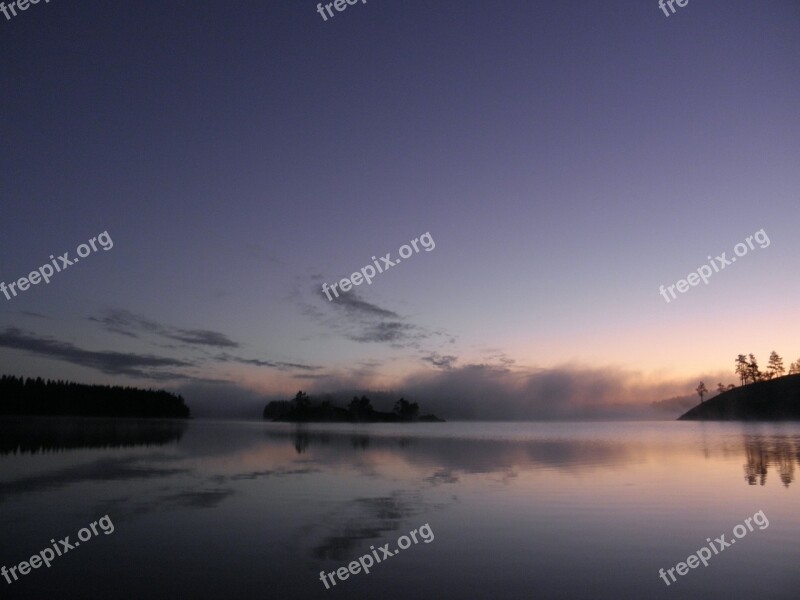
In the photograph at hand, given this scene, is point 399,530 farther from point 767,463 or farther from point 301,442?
point 301,442

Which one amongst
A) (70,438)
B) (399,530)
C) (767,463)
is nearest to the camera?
(399,530)

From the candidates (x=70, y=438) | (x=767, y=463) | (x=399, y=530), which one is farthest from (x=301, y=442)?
(x=399, y=530)

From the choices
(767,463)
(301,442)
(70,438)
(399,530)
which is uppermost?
(70,438)

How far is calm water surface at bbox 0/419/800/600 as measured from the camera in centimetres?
1476

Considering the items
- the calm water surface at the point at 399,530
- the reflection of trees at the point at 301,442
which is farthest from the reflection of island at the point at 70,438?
the calm water surface at the point at 399,530

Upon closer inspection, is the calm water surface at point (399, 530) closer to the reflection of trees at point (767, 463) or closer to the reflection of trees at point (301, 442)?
the reflection of trees at point (767, 463)

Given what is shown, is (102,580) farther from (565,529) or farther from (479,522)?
(565,529)

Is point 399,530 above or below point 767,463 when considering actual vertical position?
above

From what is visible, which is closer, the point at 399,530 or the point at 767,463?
the point at 399,530

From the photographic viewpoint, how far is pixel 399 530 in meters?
→ 20.8

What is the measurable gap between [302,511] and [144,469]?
2083 cm

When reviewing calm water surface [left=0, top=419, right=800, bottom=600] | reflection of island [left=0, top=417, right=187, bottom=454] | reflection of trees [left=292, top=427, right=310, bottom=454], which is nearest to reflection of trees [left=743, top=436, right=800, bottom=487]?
calm water surface [left=0, top=419, right=800, bottom=600]

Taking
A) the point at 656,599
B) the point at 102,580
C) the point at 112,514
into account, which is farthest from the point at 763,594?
the point at 112,514

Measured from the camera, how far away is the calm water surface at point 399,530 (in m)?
14.8
